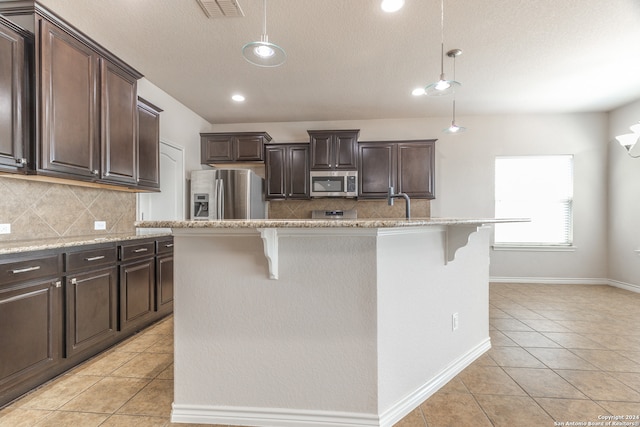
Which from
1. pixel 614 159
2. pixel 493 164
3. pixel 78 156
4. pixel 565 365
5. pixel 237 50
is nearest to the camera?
pixel 565 365

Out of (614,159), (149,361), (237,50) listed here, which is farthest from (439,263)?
(614,159)

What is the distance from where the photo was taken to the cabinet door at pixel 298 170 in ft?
15.2

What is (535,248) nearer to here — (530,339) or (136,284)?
(530,339)

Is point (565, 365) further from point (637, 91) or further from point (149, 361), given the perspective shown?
point (637, 91)

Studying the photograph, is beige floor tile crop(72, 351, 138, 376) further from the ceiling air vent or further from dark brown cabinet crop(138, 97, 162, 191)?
the ceiling air vent

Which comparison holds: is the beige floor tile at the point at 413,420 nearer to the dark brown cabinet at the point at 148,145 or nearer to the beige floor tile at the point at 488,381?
the beige floor tile at the point at 488,381

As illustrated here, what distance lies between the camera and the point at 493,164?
15.7ft

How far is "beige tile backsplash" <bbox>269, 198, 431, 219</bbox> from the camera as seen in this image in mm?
4871

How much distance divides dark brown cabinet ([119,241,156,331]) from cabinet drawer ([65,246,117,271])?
109 mm

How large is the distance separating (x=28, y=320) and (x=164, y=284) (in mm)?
1306

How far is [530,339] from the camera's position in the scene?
103 inches

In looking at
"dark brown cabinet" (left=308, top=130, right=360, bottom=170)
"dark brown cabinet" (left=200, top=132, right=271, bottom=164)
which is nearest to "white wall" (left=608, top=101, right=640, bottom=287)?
"dark brown cabinet" (left=308, top=130, right=360, bottom=170)

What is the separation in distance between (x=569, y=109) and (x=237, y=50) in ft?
16.4

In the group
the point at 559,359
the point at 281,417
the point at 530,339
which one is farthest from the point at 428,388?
the point at 530,339
